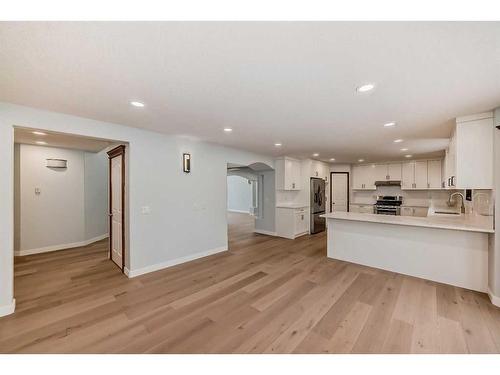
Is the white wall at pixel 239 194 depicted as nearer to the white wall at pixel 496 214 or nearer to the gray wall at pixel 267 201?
the gray wall at pixel 267 201

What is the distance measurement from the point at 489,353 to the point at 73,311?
408 centimetres

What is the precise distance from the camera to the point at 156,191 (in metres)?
3.58

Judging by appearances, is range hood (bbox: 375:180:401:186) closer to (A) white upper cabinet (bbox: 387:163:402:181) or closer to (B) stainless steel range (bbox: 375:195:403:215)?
(A) white upper cabinet (bbox: 387:163:402:181)

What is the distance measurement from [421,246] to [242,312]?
3.02 m

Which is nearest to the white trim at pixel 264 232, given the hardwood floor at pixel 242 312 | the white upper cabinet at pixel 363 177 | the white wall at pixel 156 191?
the white wall at pixel 156 191

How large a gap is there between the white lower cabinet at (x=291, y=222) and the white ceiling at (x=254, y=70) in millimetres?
3526

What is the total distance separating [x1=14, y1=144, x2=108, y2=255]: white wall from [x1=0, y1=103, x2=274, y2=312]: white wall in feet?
8.93

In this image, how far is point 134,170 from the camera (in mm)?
3318

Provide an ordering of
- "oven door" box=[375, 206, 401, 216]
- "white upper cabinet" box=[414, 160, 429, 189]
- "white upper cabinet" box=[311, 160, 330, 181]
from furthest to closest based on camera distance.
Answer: "white upper cabinet" box=[311, 160, 330, 181] < "oven door" box=[375, 206, 401, 216] < "white upper cabinet" box=[414, 160, 429, 189]

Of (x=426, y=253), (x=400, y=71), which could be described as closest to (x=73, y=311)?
(x=400, y=71)

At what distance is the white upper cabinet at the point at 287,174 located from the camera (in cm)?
596

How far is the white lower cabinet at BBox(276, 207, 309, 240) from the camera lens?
5883mm

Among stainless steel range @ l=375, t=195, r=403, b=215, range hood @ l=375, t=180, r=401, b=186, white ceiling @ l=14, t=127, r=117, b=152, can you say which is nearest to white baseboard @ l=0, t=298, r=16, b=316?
white ceiling @ l=14, t=127, r=117, b=152

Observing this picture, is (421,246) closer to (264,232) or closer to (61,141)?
(264,232)
